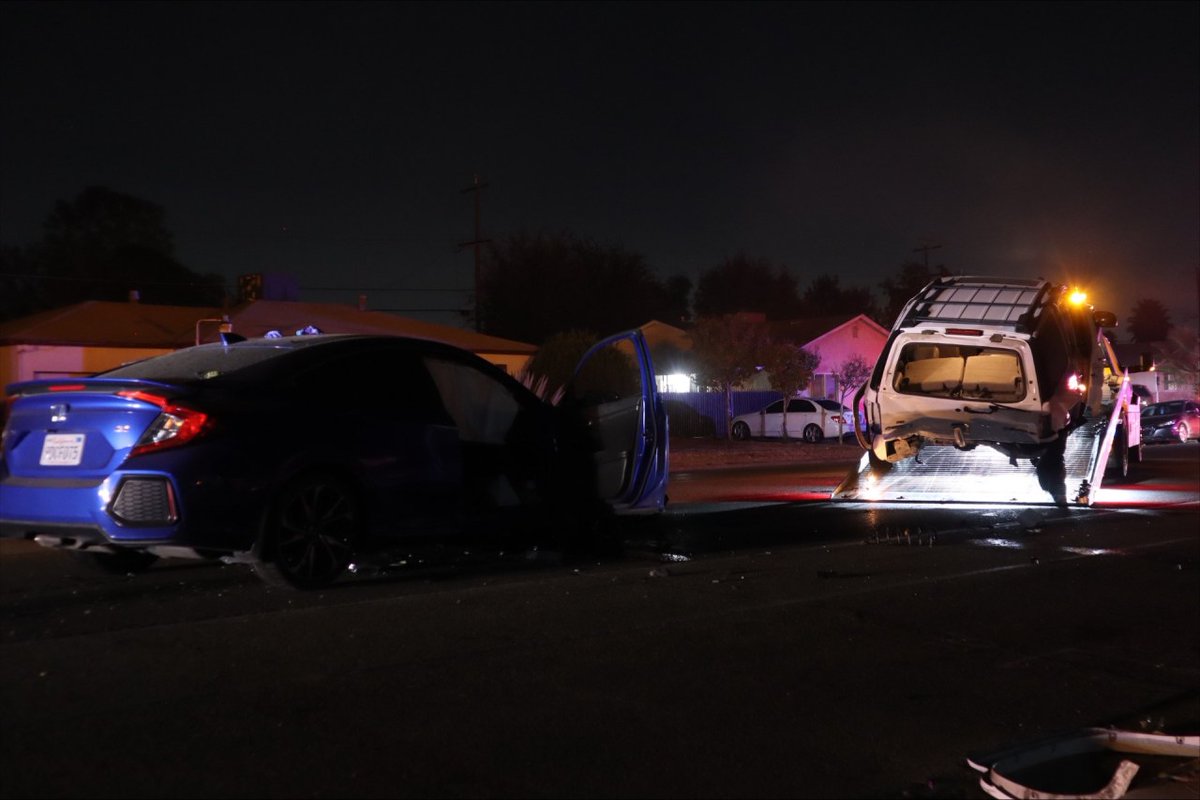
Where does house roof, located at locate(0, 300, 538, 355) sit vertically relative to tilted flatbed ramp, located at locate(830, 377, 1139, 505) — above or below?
above

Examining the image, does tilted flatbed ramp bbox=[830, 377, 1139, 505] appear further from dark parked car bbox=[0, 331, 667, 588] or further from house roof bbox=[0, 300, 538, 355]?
house roof bbox=[0, 300, 538, 355]

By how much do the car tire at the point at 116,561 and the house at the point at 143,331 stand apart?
17389 millimetres

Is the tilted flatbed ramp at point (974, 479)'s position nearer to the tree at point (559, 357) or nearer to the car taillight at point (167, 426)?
the car taillight at point (167, 426)

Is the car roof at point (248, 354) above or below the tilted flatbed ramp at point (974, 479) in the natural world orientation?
above

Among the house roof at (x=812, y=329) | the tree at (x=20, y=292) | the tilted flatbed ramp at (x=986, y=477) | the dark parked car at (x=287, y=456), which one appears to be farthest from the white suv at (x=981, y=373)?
the tree at (x=20, y=292)

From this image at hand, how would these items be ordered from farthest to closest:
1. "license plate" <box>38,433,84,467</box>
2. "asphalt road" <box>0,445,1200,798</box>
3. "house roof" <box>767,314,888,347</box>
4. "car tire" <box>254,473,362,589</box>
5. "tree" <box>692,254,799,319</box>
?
"tree" <box>692,254,799,319</box> < "house roof" <box>767,314,888,347</box> < "car tire" <box>254,473,362,589</box> < "license plate" <box>38,433,84,467</box> < "asphalt road" <box>0,445,1200,798</box>

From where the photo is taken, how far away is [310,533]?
23.5 ft

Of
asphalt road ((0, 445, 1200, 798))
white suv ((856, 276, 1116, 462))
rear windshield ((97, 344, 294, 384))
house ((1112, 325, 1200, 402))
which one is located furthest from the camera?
house ((1112, 325, 1200, 402))

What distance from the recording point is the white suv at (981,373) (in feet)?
41.0

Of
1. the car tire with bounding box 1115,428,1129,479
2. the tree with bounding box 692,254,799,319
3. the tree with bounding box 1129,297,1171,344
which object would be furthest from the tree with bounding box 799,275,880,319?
the car tire with bounding box 1115,428,1129,479

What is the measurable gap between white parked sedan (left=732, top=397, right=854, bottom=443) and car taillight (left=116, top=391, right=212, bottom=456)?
29978 millimetres

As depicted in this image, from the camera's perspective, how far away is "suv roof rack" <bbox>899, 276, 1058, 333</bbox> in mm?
12773

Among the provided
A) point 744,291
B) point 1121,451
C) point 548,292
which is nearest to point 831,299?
point 744,291

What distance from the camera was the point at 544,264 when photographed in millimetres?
65812
